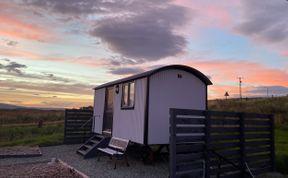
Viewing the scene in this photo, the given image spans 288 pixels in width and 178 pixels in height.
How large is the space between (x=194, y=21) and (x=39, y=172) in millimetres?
Answer: 8275

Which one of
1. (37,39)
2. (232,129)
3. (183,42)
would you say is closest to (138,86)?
(232,129)

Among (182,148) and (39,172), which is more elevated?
(182,148)

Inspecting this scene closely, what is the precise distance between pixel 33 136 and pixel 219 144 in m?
14.6

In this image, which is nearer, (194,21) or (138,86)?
(138,86)

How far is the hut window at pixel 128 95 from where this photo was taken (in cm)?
1064

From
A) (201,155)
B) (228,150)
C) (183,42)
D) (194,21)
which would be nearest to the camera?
(201,155)

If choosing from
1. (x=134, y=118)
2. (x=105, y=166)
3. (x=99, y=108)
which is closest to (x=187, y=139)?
(x=134, y=118)

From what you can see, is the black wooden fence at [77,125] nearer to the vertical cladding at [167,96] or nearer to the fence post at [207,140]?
the vertical cladding at [167,96]

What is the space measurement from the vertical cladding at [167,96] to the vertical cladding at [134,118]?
341mm

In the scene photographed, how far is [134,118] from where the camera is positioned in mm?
10203

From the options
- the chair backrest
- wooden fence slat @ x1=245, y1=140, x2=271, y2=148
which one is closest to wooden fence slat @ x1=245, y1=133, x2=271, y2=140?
wooden fence slat @ x1=245, y1=140, x2=271, y2=148

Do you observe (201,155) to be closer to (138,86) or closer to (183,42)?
(138,86)

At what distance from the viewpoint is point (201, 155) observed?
22.8ft

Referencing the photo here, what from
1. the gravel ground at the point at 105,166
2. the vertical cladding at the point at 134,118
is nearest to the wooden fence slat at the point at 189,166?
the gravel ground at the point at 105,166
